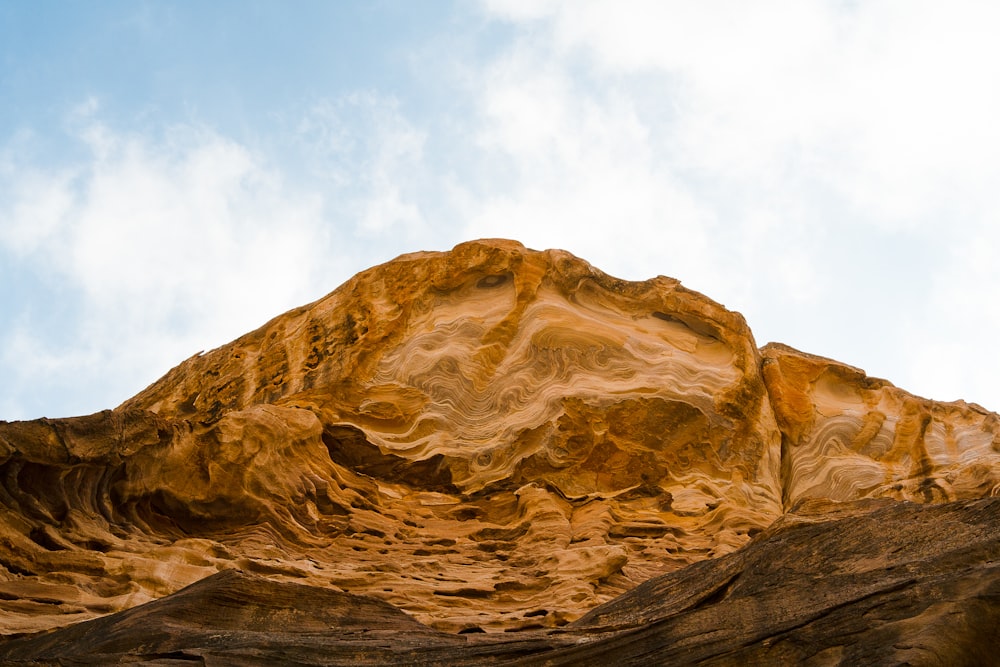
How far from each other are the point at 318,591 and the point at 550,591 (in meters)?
3.61

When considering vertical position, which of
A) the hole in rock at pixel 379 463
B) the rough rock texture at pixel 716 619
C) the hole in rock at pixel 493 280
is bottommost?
the rough rock texture at pixel 716 619

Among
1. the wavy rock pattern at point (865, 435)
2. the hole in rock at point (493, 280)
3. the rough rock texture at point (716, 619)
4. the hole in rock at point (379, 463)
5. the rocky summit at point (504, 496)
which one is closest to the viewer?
the rough rock texture at point (716, 619)

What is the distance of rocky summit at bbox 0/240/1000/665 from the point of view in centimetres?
939

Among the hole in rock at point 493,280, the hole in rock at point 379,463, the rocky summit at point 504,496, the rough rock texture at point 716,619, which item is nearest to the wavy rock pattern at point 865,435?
the rocky summit at point 504,496

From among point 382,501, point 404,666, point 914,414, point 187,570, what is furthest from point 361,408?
point 404,666

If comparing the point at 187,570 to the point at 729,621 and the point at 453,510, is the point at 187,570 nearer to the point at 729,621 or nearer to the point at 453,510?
the point at 453,510

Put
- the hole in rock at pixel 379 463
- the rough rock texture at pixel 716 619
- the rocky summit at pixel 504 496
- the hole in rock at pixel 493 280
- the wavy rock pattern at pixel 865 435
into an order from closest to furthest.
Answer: the rough rock texture at pixel 716 619, the rocky summit at pixel 504 496, the hole in rock at pixel 379 463, the wavy rock pattern at pixel 865 435, the hole in rock at pixel 493 280

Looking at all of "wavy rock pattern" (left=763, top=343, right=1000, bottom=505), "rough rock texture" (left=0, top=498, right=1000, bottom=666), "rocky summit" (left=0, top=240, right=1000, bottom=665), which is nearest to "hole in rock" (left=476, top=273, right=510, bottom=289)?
"rocky summit" (left=0, top=240, right=1000, bottom=665)

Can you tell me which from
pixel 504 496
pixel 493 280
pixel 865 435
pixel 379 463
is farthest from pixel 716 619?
pixel 493 280

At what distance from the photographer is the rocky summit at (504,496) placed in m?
9.39

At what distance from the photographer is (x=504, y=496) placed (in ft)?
60.4

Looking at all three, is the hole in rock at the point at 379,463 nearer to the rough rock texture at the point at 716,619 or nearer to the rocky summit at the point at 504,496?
the rocky summit at the point at 504,496

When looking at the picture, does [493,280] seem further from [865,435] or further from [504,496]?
[865,435]

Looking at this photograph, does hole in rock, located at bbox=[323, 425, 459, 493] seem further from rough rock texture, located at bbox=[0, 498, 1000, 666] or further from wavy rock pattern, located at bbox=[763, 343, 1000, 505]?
rough rock texture, located at bbox=[0, 498, 1000, 666]
